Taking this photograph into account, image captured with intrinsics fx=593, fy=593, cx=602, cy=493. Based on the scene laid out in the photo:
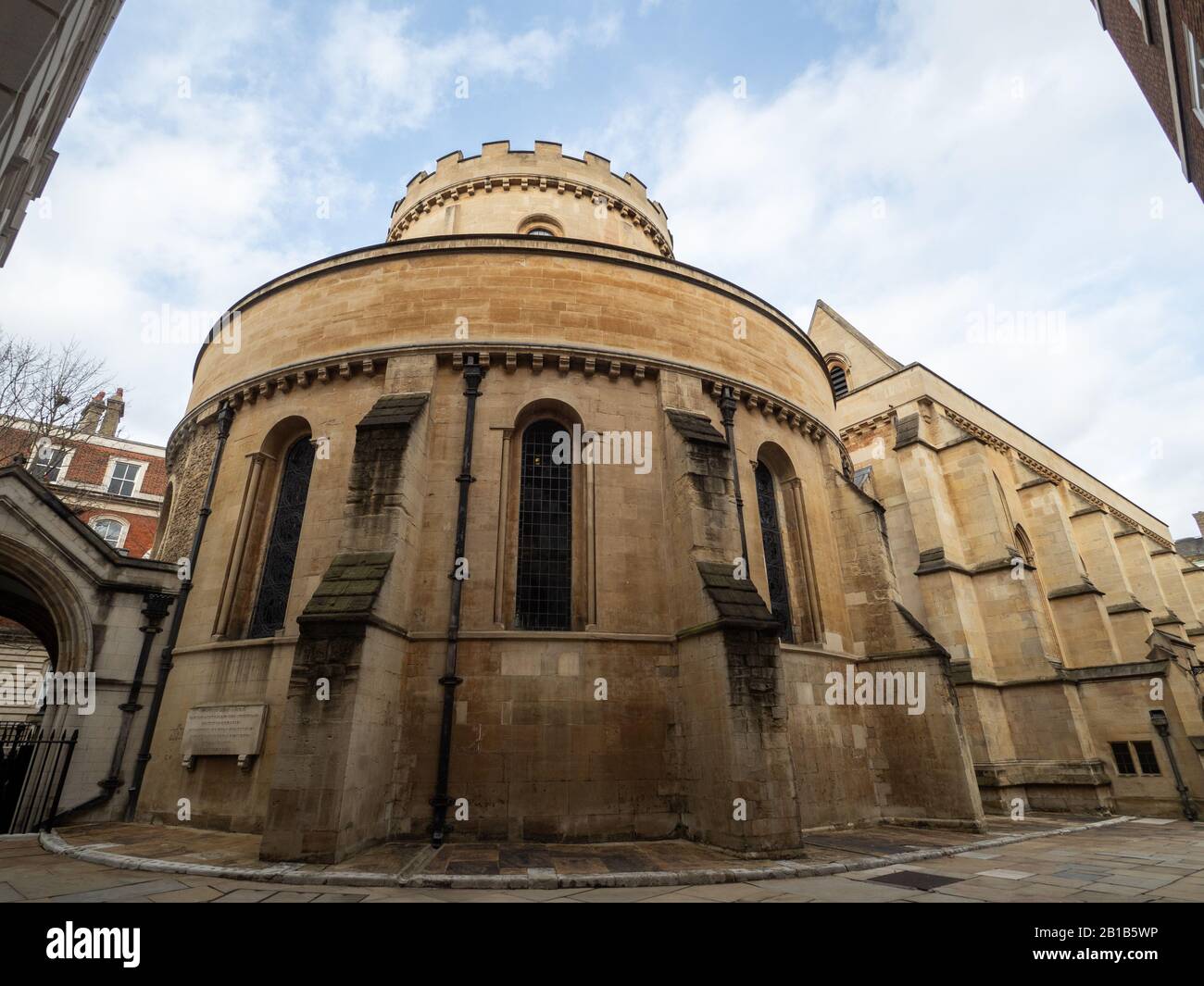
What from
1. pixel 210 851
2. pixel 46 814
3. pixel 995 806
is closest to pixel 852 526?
pixel 995 806

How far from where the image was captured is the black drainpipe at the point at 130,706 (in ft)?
33.5

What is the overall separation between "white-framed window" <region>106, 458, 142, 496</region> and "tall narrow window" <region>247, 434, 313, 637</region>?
25.9 meters

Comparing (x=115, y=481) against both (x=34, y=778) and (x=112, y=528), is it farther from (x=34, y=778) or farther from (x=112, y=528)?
(x=34, y=778)

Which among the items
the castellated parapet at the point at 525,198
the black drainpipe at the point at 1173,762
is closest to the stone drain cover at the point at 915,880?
the black drainpipe at the point at 1173,762

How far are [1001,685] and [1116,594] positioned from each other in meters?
10.1

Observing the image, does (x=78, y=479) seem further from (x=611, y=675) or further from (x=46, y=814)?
(x=611, y=675)

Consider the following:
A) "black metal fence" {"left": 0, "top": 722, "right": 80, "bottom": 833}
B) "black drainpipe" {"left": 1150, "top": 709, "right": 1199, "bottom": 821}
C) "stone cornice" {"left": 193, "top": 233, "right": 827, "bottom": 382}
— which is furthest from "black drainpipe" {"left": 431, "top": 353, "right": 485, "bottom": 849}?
"black drainpipe" {"left": 1150, "top": 709, "right": 1199, "bottom": 821}

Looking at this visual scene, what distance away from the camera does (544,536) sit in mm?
11078

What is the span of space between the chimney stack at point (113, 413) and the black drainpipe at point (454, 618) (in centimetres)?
3235

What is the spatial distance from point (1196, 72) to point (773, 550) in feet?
30.5

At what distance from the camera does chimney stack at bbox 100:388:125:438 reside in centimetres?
3284

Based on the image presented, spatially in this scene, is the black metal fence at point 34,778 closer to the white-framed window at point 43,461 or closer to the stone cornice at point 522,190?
the white-framed window at point 43,461

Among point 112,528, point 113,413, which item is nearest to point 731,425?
point 112,528
